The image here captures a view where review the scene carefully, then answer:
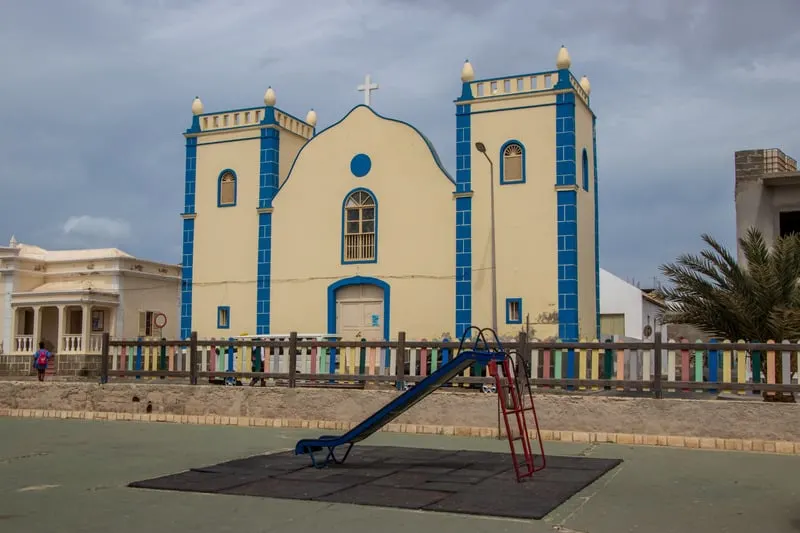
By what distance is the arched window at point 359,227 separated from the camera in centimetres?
2530

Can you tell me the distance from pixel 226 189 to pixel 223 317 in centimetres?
411

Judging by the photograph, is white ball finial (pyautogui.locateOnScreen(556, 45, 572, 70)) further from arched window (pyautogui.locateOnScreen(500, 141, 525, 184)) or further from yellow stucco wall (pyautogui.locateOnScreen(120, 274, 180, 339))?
yellow stucco wall (pyautogui.locateOnScreen(120, 274, 180, 339))

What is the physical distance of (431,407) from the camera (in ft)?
45.1

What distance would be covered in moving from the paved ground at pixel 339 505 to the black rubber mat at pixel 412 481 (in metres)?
0.25

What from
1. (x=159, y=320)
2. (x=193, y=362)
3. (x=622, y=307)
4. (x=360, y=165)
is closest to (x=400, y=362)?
(x=193, y=362)

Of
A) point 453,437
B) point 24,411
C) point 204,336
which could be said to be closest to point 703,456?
point 453,437

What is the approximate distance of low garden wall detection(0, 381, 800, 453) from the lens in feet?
39.0

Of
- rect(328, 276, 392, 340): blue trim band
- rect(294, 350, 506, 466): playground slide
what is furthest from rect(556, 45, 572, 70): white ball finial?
rect(294, 350, 506, 466): playground slide

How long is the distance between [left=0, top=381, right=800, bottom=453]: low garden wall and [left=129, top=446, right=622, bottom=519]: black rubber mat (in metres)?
2.09

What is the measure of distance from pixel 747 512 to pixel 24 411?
14.4 metres

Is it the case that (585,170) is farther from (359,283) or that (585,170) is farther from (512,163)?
(359,283)

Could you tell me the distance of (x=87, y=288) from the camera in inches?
1341

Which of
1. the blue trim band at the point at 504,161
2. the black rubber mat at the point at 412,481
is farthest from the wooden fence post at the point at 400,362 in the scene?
the blue trim band at the point at 504,161

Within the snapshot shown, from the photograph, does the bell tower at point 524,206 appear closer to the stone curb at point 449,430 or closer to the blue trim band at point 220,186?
the blue trim band at point 220,186
